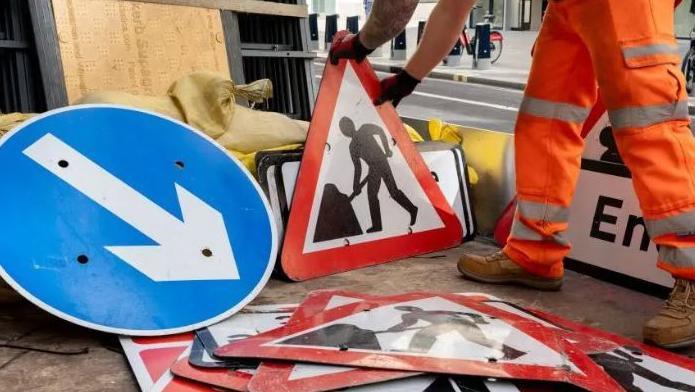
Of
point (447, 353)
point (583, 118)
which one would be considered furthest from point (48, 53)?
point (447, 353)

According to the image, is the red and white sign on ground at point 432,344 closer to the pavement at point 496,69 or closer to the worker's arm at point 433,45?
the worker's arm at point 433,45

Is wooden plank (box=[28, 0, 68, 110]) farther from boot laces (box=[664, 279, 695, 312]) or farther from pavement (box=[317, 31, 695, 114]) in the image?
pavement (box=[317, 31, 695, 114])

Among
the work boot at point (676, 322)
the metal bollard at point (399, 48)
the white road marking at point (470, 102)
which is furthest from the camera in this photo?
the metal bollard at point (399, 48)

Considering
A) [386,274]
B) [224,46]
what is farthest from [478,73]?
[386,274]

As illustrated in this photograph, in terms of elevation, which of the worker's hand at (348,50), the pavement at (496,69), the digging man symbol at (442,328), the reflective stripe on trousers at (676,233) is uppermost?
the worker's hand at (348,50)

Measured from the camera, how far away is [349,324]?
80.4 inches

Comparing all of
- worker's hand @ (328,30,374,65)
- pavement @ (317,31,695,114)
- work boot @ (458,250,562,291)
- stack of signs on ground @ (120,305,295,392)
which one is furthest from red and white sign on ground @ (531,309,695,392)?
pavement @ (317,31,695,114)

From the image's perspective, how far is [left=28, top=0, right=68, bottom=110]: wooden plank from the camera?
3426 millimetres

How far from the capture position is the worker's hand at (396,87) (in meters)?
3.06

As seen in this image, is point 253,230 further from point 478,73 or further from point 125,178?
point 478,73

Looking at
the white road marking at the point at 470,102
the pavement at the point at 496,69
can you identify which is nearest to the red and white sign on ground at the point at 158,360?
→ the white road marking at the point at 470,102

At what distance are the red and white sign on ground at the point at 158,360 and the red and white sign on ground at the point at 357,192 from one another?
716 millimetres

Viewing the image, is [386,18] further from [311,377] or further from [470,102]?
[470,102]

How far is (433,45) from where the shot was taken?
2.97 metres
